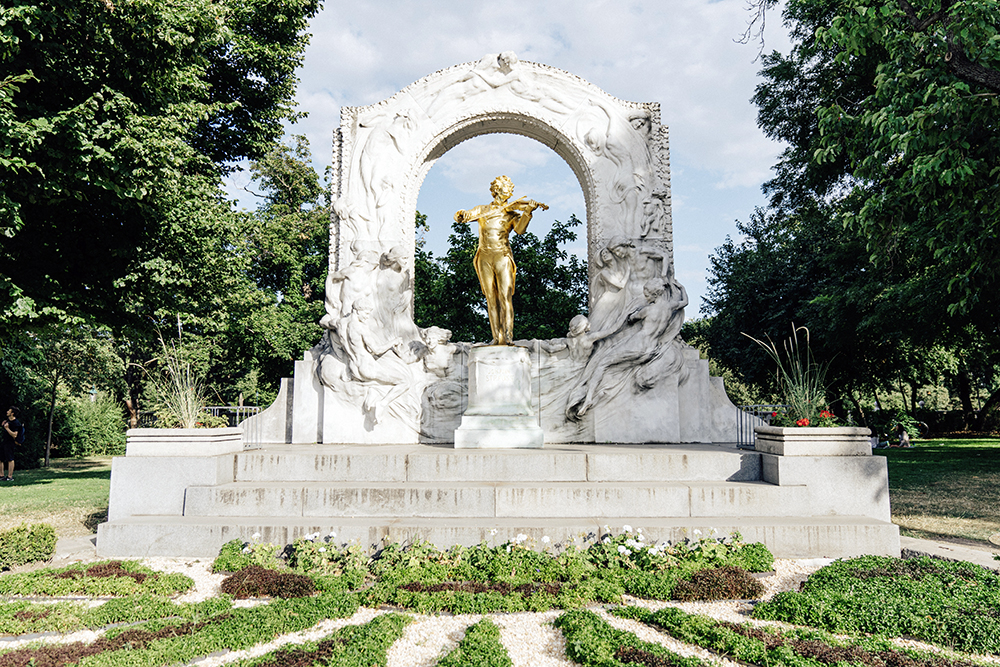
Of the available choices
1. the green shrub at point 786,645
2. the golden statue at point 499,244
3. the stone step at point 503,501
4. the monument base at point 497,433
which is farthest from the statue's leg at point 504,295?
the green shrub at point 786,645

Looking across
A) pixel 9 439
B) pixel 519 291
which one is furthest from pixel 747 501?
pixel 9 439

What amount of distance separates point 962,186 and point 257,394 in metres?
22.3

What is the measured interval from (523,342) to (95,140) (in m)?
7.29

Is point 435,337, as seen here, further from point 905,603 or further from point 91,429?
point 91,429

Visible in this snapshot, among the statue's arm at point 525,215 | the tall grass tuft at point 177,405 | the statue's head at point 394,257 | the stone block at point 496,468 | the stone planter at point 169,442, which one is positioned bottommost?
the stone block at point 496,468

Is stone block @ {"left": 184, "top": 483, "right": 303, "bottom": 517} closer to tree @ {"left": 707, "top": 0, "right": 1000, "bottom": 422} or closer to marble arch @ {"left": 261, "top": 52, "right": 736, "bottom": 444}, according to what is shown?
marble arch @ {"left": 261, "top": 52, "right": 736, "bottom": 444}

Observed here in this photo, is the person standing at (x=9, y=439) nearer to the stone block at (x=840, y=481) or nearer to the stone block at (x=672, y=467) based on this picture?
the stone block at (x=672, y=467)

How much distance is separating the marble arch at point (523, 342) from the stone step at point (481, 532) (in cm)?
353

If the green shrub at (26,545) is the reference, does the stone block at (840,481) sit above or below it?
above

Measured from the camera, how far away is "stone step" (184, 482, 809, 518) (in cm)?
661

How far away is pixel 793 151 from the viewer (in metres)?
19.4

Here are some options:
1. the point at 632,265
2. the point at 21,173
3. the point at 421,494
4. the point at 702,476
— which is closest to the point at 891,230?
the point at 632,265

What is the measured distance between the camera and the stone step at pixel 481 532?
19.7ft

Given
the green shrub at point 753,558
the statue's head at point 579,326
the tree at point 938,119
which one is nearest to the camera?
the green shrub at point 753,558
